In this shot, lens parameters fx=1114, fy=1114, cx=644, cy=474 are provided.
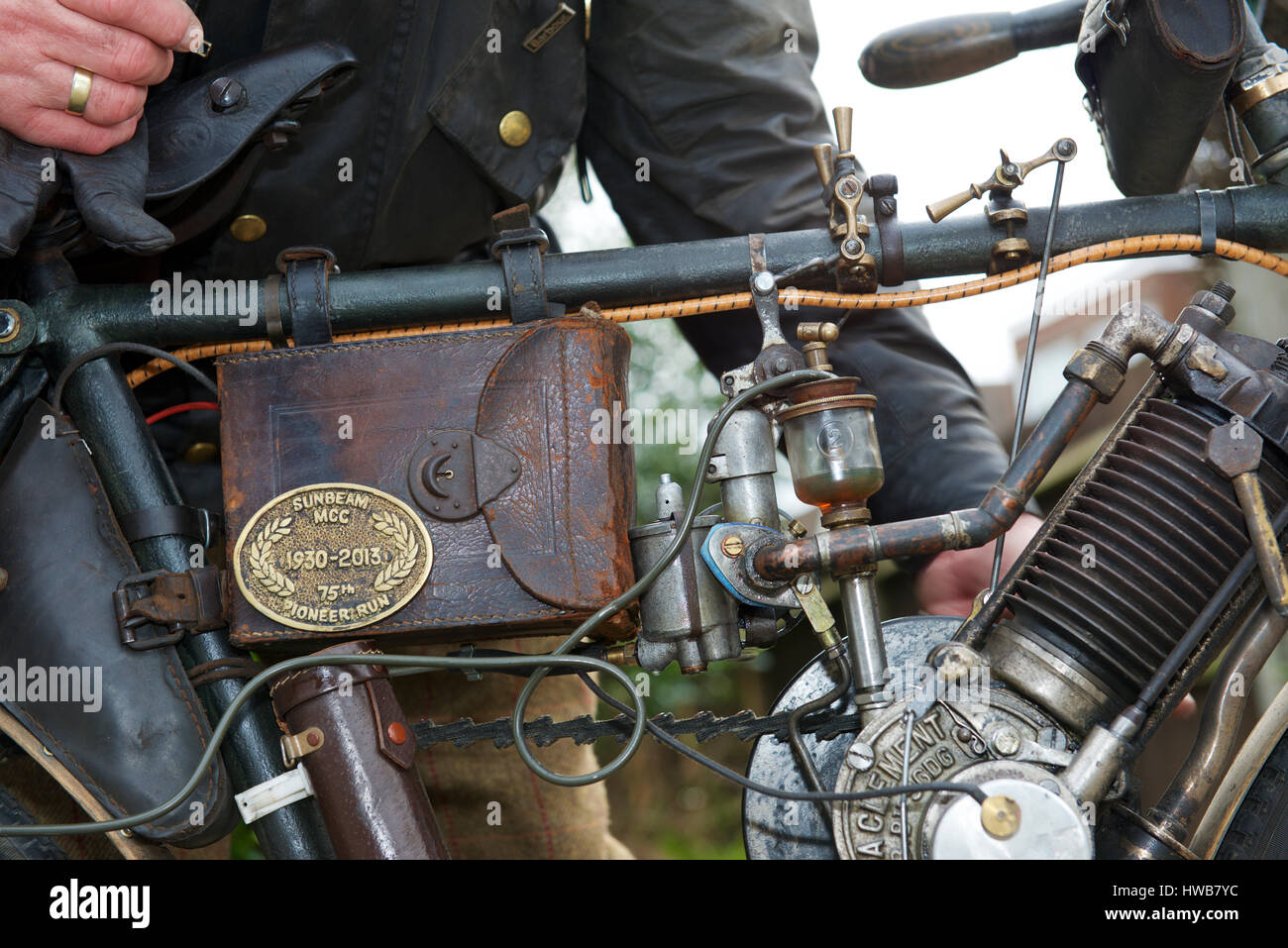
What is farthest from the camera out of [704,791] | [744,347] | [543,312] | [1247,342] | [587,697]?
[704,791]

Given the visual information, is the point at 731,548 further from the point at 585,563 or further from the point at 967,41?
the point at 967,41

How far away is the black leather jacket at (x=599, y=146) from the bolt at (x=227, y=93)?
19 cm

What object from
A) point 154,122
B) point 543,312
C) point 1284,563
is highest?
point 154,122

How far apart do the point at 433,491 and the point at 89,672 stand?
441 mm

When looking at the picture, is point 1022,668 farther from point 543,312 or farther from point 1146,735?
point 543,312

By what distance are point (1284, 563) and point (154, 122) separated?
138 cm

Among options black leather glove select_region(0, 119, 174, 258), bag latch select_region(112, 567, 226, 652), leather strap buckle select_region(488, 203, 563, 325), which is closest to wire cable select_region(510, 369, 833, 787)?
leather strap buckle select_region(488, 203, 563, 325)

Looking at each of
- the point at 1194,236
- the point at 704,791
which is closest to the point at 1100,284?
the point at 1194,236

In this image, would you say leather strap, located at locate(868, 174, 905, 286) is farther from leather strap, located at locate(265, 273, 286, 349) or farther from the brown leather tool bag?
leather strap, located at locate(265, 273, 286, 349)

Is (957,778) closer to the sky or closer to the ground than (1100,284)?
closer to the ground

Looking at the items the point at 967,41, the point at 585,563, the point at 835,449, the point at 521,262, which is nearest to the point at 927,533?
the point at 835,449

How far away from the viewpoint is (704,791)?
6000 mm

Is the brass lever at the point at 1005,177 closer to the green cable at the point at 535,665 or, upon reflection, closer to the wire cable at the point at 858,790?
the green cable at the point at 535,665

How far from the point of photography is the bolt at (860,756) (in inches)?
45.7
